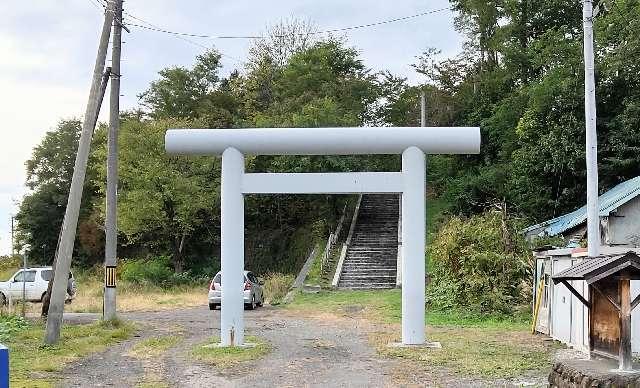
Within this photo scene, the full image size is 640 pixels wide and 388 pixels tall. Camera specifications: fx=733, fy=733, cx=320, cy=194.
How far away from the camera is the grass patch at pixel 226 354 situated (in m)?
12.9

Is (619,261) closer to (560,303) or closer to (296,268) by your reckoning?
(560,303)

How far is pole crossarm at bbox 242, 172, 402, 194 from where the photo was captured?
14.9 metres

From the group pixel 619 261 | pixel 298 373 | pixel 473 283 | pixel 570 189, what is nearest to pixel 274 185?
pixel 298 373

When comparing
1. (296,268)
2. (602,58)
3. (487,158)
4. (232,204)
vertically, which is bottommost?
(296,268)

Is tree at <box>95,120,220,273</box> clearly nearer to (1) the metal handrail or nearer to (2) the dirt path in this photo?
(1) the metal handrail

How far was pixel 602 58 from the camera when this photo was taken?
26.7 metres

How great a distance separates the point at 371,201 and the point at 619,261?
31.8 metres

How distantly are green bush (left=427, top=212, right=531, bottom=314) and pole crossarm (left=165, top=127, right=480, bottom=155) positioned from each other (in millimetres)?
7311

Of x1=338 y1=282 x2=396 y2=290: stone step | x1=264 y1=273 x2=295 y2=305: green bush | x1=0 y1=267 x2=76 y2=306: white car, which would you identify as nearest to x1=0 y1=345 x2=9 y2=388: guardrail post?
x1=0 y1=267 x2=76 y2=306: white car

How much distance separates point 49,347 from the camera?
14.6 m

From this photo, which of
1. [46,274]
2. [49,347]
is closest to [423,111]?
[46,274]

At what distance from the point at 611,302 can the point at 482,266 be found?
1275cm

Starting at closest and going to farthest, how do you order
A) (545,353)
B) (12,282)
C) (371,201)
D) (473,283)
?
(545,353)
(473,283)
(12,282)
(371,201)

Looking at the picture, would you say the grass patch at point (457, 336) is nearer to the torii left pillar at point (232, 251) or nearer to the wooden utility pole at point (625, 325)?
the wooden utility pole at point (625, 325)
